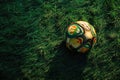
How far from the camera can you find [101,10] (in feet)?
19.1

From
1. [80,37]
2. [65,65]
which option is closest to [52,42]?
[65,65]

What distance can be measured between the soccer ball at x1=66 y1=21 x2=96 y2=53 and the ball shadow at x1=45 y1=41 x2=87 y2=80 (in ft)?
1.13


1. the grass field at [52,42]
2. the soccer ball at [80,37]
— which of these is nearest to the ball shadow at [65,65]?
the grass field at [52,42]

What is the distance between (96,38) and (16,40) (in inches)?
58.3

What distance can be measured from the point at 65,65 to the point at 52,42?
494mm

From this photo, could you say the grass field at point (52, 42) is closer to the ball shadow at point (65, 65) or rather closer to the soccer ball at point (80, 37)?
the ball shadow at point (65, 65)

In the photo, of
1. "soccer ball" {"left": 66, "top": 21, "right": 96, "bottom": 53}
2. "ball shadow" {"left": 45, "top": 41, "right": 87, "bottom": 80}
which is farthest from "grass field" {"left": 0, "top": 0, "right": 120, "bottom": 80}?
"soccer ball" {"left": 66, "top": 21, "right": 96, "bottom": 53}

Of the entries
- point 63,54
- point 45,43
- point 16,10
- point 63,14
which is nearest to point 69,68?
point 63,54

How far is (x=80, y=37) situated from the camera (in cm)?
495

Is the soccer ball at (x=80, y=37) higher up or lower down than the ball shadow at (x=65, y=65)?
higher up

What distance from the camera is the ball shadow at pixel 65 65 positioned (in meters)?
5.31

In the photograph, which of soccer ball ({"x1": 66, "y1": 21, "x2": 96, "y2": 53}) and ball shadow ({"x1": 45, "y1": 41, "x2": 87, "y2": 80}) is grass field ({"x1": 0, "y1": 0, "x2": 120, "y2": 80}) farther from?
soccer ball ({"x1": 66, "y1": 21, "x2": 96, "y2": 53})

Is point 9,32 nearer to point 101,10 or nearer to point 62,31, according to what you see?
point 62,31

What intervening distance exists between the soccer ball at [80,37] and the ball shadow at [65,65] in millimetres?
344
